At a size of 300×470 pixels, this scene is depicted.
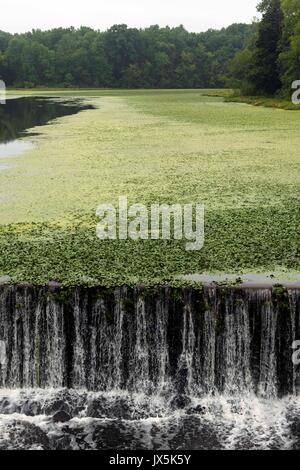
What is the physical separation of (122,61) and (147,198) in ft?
319

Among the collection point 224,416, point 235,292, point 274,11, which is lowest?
point 224,416

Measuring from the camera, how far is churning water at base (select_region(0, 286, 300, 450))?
6.97m

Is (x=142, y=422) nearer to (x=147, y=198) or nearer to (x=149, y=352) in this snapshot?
(x=149, y=352)

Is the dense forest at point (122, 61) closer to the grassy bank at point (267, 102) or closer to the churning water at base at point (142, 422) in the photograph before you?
the grassy bank at point (267, 102)

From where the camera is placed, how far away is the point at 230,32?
120 metres

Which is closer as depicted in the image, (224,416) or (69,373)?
(224,416)

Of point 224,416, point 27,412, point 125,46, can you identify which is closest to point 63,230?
point 27,412

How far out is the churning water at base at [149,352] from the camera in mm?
6973

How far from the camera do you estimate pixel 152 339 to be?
719 cm

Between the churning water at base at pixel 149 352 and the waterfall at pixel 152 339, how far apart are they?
0.04ft

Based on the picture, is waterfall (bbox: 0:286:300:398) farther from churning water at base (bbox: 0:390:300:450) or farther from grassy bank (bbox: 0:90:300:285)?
grassy bank (bbox: 0:90:300:285)

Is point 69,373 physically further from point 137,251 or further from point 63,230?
point 63,230

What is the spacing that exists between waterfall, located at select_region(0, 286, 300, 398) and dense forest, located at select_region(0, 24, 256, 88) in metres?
85.3
